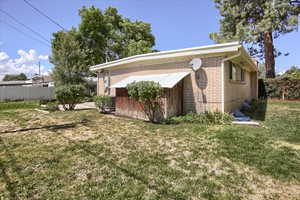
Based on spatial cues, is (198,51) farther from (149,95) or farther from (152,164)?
(152,164)

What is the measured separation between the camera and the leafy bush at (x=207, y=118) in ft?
24.0

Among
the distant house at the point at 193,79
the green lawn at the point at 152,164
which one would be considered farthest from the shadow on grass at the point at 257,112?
the green lawn at the point at 152,164

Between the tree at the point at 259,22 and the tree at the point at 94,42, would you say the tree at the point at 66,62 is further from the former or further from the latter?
the tree at the point at 259,22

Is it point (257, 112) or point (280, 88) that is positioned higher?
point (280, 88)

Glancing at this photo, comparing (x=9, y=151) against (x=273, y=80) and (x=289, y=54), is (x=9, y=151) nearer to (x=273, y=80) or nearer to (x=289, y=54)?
(x=273, y=80)

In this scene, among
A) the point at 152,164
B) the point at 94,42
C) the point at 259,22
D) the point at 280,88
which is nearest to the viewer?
the point at 152,164

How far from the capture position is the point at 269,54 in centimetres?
1859

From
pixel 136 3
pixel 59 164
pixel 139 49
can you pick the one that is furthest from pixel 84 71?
pixel 59 164

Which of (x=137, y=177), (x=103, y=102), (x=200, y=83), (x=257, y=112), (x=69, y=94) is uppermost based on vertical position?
(x=200, y=83)

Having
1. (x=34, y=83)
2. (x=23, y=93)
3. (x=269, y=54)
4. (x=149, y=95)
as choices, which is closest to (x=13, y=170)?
(x=149, y=95)

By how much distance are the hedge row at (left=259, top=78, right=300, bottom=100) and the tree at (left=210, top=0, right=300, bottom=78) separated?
3.09 metres

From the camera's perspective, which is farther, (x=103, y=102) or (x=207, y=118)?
(x=103, y=102)

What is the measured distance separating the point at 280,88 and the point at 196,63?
13.4m

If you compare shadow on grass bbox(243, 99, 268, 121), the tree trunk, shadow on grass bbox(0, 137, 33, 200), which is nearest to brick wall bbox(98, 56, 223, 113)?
shadow on grass bbox(243, 99, 268, 121)
